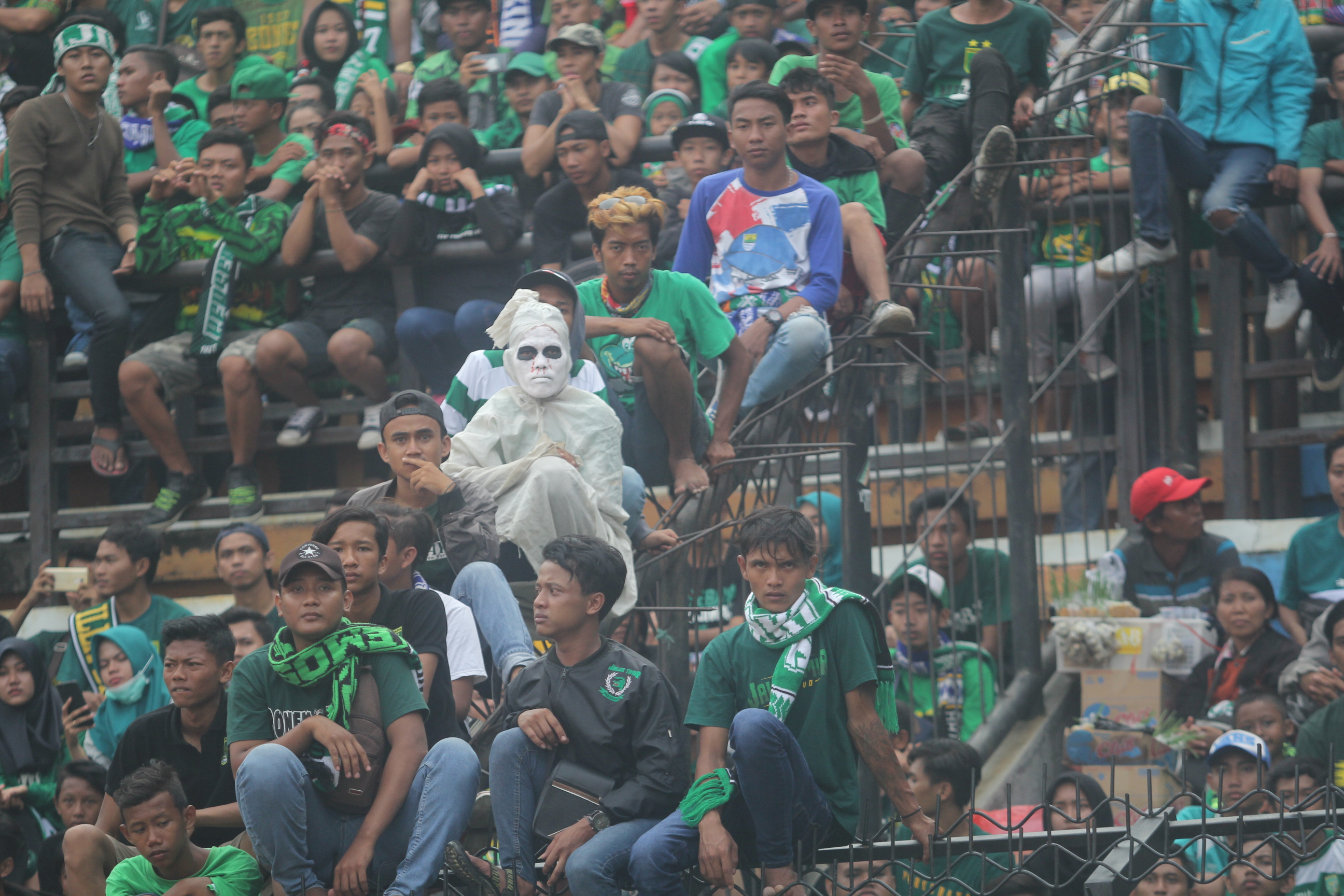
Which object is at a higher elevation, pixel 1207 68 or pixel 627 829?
pixel 1207 68

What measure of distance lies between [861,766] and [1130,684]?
137 centimetres

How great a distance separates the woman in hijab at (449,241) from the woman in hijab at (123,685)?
221 cm

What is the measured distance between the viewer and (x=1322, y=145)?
779 centimetres

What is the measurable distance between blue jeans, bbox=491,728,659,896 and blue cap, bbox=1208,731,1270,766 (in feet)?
7.90

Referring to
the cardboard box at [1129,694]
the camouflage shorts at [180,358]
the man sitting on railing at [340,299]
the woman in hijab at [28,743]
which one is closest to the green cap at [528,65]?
the man sitting on railing at [340,299]

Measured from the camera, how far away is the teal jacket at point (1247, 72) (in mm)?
7773

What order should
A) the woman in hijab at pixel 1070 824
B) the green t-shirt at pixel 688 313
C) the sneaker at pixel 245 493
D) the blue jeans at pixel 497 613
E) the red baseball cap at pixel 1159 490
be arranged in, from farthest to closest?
the sneaker at pixel 245 493 < the red baseball cap at pixel 1159 490 < the green t-shirt at pixel 688 313 < the blue jeans at pixel 497 613 < the woman in hijab at pixel 1070 824

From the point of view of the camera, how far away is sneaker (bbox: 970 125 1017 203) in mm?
7094

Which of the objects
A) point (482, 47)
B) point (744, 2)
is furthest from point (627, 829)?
point (482, 47)

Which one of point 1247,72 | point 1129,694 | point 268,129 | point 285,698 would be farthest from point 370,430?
point 1247,72

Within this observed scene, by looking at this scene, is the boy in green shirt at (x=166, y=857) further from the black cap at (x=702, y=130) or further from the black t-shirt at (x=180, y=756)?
the black cap at (x=702, y=130)

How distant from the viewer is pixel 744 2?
948cm

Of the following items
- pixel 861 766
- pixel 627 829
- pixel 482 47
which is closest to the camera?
pixel 627 829

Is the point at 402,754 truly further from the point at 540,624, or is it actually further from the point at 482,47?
the point at 482,47
